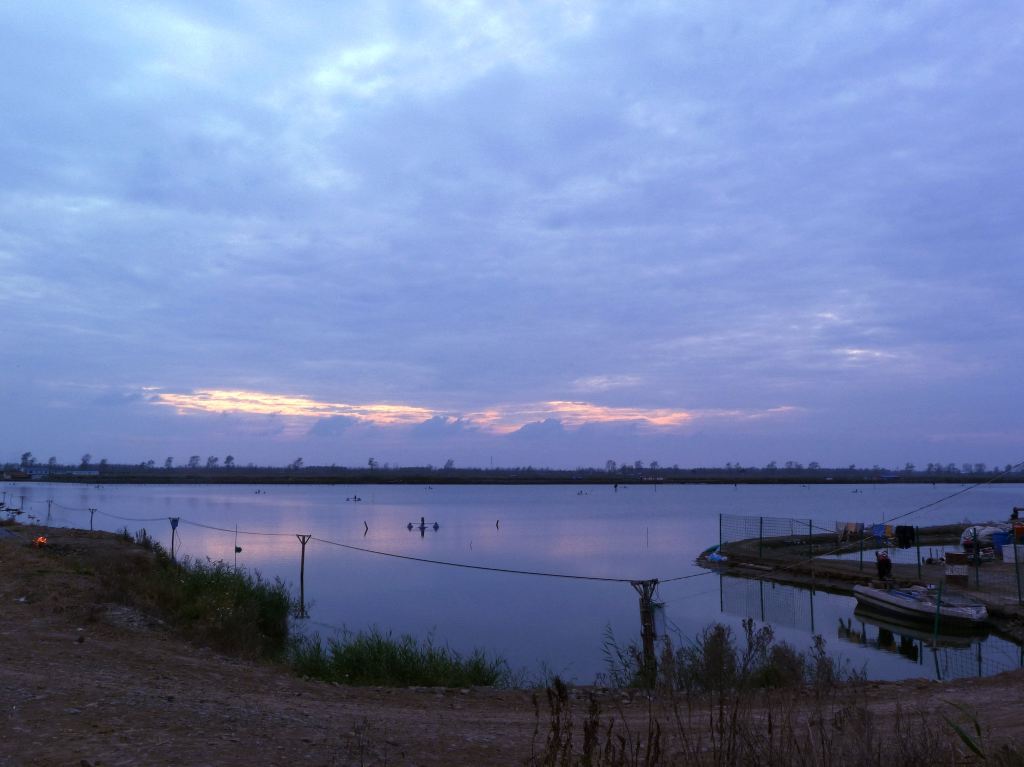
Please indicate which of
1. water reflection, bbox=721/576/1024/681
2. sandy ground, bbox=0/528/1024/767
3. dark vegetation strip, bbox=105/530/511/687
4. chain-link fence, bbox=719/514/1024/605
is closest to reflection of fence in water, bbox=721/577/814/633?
water reflection, bbox=721/576/1024/681

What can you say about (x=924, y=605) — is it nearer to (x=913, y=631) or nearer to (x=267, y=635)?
(x=913, y=631)

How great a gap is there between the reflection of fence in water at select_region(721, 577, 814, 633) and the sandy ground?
1409 cm

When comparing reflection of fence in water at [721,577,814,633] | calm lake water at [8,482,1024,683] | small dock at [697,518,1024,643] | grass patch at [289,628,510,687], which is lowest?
reflection of fence in water at [721,577,814,633]

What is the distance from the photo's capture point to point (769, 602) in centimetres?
2984

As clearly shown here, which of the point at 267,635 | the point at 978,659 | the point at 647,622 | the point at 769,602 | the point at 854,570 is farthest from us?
the point at 854,570

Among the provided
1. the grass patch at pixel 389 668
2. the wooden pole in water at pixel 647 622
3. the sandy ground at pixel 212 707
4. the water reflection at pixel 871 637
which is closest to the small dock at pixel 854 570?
the water reflection at pixel 871 637

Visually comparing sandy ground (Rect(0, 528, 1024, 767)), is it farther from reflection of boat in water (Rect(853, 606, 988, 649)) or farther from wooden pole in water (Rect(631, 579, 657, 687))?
reflection of boat in water (Rect(853, 606, 988, 649))

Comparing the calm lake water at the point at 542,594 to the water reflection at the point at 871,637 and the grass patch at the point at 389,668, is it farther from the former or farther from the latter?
the grass patch at the point at 389,668

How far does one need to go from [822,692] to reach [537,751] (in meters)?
2.51

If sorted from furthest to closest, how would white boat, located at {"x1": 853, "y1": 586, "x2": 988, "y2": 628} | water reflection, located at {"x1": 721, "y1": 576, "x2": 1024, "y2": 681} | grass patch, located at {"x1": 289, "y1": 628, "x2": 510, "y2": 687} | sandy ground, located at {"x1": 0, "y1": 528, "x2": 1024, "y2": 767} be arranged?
Result: white boat, located at {"x1": 853, "y1": 586, "x2": 988, "y2": 628}
water reflection, located at {"x1": 721, "y1": 576, "x2": 1024, "y2": 681}
grass patch, located at {"x1": 289, "y1": 628, "x2": 510, "y2": 687}
sandy ground, located at {"x1": 0, "y1": 528, "x2": 1024, "y2": 767}

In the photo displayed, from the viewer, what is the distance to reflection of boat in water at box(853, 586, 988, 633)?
21375mm

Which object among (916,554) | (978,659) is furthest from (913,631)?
(916,554)

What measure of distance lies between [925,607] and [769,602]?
798 centimetres

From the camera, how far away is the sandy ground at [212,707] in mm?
6352
